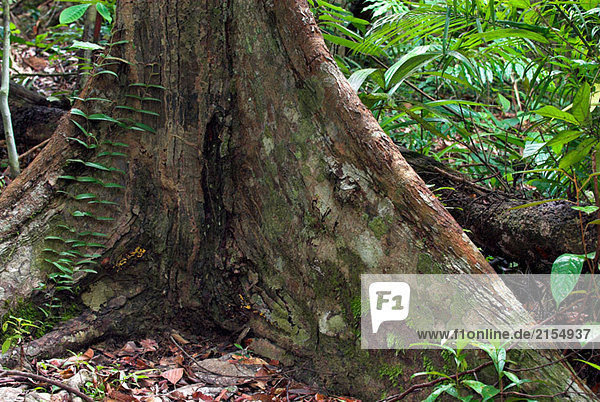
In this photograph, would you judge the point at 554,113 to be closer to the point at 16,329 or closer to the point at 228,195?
the point at 228,195

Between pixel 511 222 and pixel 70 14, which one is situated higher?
pixel 70 14

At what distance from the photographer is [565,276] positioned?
169 centimetres

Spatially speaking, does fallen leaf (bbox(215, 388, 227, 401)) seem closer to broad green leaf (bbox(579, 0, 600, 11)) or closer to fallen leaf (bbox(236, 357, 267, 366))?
fallen leaf (bbox(236, 357, 267, 366))

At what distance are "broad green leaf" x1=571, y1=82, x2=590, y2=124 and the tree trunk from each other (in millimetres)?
610

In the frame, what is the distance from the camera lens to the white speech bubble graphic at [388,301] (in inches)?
73.5

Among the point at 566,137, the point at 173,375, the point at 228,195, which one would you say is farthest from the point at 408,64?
the point at 173,375

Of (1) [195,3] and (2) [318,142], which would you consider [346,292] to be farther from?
(1) [195,3]

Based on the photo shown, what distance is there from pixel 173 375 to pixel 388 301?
38.0 inches

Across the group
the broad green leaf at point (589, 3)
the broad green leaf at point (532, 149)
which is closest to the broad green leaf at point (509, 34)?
the broad green leaf at point (589, 3)

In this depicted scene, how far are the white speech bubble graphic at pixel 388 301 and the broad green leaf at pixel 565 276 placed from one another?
50cm

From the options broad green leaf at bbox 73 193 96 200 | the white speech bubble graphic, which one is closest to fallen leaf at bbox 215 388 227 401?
the white speech bubble graphic

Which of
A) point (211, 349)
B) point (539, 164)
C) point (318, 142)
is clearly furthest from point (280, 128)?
point (539, 164)

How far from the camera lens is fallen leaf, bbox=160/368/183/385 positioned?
6.74ft

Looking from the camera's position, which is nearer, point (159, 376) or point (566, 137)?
point (566, 137)
